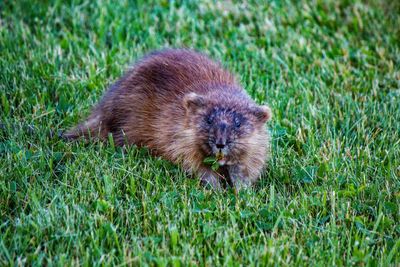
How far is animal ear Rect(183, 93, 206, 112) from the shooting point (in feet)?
17.2

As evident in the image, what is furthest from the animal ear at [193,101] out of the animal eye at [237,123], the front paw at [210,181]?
the front paw at [210,181]

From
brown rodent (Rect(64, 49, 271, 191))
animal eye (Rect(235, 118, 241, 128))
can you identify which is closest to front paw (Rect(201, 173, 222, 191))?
brown rodent (Rect(64, 49, 271, 191))

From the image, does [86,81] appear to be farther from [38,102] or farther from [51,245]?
[51,245]

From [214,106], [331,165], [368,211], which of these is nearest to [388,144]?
[331,165]

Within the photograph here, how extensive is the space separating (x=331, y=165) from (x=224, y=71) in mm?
1250

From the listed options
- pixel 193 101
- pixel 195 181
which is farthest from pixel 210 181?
pixel 193 101

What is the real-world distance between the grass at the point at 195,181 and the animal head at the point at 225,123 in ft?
1.02

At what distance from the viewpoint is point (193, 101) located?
5.26 metres

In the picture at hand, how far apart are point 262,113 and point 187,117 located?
57cm

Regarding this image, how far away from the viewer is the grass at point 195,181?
13.9 feet

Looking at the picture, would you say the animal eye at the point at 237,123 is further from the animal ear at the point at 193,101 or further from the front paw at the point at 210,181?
the front paw at the point at 210,181

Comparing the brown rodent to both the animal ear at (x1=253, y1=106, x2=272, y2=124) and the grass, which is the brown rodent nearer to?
the animal ear at (x1=253, y1=106, x2=272, y2=124)

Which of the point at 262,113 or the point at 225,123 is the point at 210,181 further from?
the point at 262,113

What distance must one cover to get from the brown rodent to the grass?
18 centimetres
